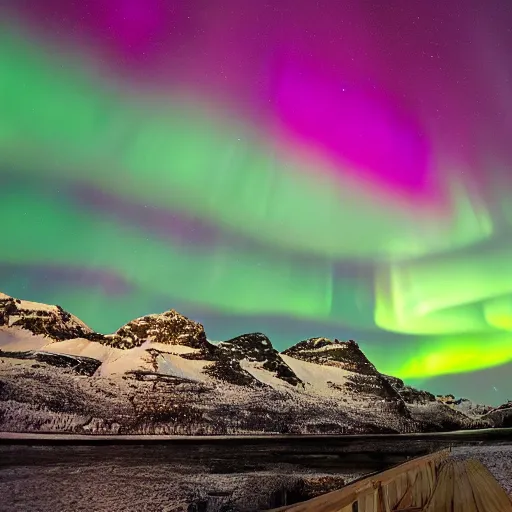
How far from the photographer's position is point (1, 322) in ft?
194

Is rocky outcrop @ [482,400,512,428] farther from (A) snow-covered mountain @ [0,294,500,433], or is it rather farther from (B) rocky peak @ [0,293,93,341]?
(B) rocky peak @ [0,293,93,341]

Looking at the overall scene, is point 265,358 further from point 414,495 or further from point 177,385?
point 414,495

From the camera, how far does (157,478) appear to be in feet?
126

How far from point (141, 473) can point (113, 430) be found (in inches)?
2264

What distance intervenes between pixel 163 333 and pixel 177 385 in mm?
18177

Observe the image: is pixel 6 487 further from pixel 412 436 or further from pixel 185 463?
pixel 412 436

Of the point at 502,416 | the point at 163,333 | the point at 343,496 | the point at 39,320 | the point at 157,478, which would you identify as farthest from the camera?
the point at 163,333

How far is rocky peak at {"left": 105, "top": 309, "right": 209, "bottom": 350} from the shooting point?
81500mm

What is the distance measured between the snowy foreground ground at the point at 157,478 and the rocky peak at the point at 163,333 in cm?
2376

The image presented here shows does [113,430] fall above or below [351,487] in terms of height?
above

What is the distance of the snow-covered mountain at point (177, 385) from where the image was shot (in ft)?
212

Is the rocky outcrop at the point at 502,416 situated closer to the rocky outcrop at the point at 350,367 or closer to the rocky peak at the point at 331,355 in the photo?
the rocky outcrop at the point at 350,367

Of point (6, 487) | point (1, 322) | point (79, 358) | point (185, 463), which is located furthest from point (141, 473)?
point (79, 358)

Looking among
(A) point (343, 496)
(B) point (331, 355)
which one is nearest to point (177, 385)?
(B) point (331, 355)
